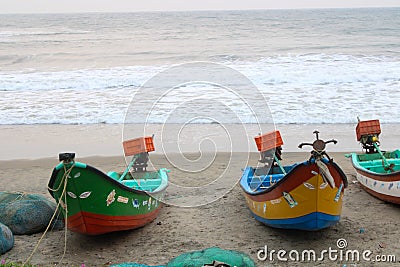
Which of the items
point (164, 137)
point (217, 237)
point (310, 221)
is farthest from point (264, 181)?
point (164, 137)

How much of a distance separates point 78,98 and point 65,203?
11890 mm

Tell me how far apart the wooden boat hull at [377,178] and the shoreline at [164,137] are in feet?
6.93

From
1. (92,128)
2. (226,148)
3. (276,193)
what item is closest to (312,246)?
(276,193)

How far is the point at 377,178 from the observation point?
7281 millimetres

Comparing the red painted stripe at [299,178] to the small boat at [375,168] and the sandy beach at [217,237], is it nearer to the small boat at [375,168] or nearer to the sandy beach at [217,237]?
the sandy beach at [217,237]

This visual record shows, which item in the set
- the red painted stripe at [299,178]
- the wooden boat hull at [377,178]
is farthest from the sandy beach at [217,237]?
the red painted stripe at [299,178]

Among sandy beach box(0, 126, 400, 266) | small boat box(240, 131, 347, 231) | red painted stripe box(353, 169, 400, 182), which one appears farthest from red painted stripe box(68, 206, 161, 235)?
red painted stripe box(353, 169, 400, 182)

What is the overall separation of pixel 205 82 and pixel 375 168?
1051cm

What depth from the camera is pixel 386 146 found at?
10.6 meters

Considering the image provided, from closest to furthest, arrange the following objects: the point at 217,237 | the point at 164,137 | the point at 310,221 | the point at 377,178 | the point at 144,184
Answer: the point at 310,221
the point at 217,237
the point at 377,178
the point at 144,184
the point at 164,137

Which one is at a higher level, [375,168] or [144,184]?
[375,168]

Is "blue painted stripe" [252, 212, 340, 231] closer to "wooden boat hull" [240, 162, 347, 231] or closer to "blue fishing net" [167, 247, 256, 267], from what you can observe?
"wooden boat hull" [240, 162, 347, 231]

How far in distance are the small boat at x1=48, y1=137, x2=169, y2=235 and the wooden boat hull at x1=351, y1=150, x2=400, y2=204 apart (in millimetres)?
3209

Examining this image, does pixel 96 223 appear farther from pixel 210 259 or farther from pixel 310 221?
pixel 310 221
